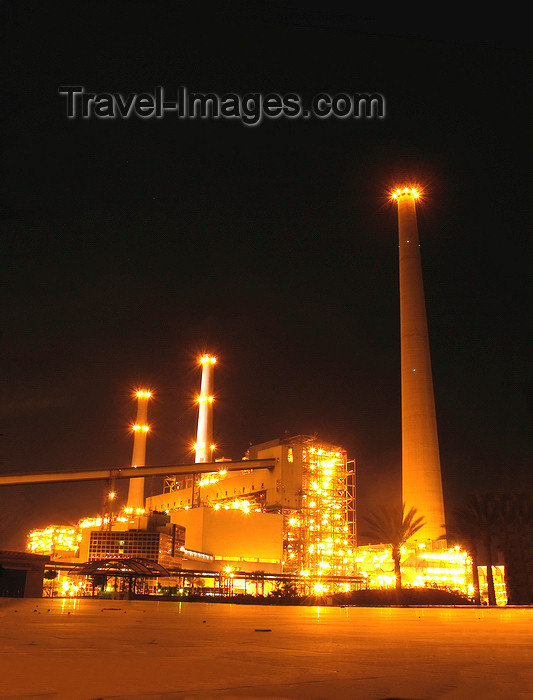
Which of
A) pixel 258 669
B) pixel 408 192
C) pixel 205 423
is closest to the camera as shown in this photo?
pixel 258 669

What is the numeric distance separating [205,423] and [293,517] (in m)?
26.5

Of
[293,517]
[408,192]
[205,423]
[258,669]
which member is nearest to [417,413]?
[408,192]

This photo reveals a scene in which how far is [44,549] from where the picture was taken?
14075 centimetres

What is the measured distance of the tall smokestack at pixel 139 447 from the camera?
121 m

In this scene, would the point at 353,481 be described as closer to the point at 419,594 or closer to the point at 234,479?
the point at 234,479

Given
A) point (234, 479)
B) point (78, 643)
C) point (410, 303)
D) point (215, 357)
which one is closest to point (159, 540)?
point (234, 479)

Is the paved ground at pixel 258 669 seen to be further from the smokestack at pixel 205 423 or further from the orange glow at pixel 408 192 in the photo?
the smokestack at pixel 205 423

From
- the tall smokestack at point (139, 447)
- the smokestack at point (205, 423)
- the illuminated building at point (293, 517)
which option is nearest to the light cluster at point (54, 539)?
the tall smokestack at point (139, 447)

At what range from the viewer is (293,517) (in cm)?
9669

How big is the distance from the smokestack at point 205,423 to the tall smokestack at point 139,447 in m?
14.1

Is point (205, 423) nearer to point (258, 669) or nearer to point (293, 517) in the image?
point (293, 517)

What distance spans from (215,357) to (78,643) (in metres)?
124

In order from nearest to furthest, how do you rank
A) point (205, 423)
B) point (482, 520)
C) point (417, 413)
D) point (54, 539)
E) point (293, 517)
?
point (482, 520), point (417, 413), point (293, 517), point (205, 423), point (54, 539)

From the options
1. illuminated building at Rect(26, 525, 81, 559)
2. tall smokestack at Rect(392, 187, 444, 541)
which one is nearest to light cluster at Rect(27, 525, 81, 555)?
illuminated building at Rect(26, 525, 81, 559)
